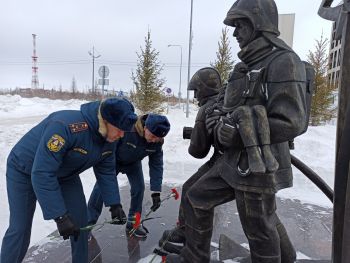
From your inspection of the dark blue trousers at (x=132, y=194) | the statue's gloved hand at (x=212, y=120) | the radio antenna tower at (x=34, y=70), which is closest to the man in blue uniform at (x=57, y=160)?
the statue's gloved hand at (x=212, y=120)

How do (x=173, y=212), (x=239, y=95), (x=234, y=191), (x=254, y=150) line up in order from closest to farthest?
(x=254, y=150) → (x=239, y=95) → (x=234, y=191) → (x=173, y=212)

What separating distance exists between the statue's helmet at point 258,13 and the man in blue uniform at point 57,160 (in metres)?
0.96

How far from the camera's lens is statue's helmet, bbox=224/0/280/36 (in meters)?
2.03

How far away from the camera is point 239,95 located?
2.12 metres

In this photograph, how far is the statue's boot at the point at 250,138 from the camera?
1867 millimetres

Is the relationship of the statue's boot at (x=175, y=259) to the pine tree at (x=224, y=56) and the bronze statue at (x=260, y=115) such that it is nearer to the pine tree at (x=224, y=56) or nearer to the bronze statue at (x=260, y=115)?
the bronze statue at (x=260, y=115)

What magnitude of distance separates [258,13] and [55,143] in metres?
1.51

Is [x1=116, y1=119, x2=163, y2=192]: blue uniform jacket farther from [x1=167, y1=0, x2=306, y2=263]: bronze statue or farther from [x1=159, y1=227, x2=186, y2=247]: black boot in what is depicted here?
[x1=167, y1=0, x2=306, y2=263]: bronze statue

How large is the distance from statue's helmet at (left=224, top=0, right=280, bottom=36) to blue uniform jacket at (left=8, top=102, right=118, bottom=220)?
1.17 meters

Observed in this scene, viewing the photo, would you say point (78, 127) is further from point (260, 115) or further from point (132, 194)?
point (132, 194)

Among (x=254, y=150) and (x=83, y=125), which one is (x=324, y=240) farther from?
(x=83, y=125)

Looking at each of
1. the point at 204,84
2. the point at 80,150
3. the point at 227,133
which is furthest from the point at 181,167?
the point at 227,133

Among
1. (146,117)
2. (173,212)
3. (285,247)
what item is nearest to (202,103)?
(146,117)

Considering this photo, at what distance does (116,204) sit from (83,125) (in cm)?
79
